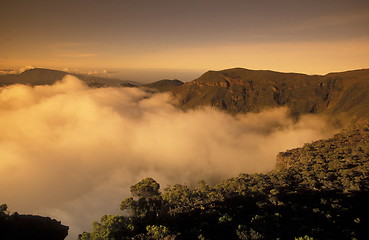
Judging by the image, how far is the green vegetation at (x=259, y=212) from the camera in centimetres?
3509

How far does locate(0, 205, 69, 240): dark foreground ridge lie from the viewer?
3650 centimetres

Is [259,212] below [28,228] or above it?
above

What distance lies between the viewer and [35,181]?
7032 inches

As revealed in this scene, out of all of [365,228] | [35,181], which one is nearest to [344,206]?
[365,228]

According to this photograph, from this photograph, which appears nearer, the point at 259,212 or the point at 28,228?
the point at 28,228

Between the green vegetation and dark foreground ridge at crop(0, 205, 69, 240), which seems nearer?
the green vegetation

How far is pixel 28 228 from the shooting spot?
39125 millimetres

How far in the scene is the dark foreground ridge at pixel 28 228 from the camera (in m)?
36.5

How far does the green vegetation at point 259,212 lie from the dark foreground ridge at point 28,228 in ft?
27.9

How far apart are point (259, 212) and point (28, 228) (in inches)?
1641

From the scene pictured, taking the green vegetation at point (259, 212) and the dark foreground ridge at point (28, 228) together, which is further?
the dark foreground ridge at point (28, 228)

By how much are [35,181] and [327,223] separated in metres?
202

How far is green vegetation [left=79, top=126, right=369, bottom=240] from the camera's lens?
3509cm

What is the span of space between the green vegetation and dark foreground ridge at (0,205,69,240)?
849 cm
